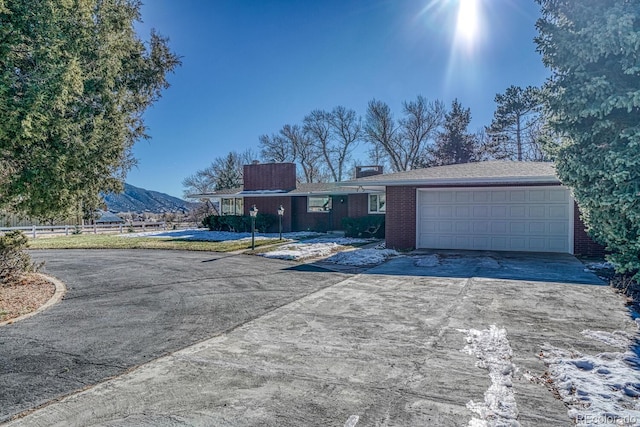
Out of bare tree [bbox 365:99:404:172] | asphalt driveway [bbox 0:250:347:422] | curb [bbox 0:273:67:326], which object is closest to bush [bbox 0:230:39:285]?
curb [bbox 0:273:67:326]

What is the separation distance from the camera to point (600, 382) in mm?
3371

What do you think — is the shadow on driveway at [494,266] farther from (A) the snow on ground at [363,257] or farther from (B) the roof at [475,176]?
(B) the roof at [475,176]

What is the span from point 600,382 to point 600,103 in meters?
3.37

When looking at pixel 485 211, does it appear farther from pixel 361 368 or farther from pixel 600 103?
pixel 361 368

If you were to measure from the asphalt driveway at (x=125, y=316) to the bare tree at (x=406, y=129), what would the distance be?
2782 centimetres

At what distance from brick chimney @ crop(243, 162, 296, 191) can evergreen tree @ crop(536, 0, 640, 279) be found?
61.9 feet

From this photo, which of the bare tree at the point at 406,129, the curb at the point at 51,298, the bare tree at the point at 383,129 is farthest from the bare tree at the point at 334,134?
the curb at the point at 51,298

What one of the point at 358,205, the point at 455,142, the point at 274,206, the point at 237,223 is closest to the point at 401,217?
the point at 358,205

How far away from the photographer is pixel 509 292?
7012 mm

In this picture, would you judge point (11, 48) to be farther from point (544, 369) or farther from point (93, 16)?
point (544, 369)

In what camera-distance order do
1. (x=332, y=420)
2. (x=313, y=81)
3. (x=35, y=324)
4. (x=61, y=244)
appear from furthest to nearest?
(x=313, y=81)
(x=61, y=244)
(x=35, y=324)
(x=332, y=420)

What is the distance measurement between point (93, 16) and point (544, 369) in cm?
917

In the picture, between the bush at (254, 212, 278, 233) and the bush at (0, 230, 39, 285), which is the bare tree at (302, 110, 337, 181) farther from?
the bush at (0, 230, 39, 285)

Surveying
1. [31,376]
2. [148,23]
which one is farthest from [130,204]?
[31,376]
